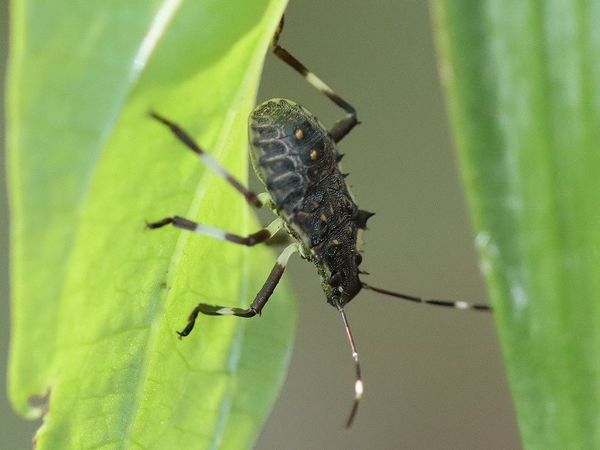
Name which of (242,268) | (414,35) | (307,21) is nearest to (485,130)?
(242,268)

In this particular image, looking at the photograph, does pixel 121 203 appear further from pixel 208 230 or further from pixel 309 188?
pixel 309 188

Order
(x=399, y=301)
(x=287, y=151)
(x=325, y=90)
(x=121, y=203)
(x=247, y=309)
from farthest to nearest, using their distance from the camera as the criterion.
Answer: (x=399, y=301) < (x=325, y=90) < (x=287, y=151) < (x=247, y=309) < (x=121, y=203)

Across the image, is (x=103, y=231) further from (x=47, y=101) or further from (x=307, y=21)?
(x=307, y=21)

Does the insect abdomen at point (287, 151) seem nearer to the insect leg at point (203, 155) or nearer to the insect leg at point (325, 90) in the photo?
the insect leg at point (325, 90)

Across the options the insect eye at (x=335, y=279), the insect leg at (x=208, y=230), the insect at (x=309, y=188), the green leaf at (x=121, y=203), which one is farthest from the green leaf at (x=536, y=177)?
the insect eye at (x=335, y=279)

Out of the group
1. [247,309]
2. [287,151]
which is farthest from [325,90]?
[247,309]

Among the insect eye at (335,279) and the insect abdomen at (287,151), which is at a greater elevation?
the insect abdomen at (287,151)
